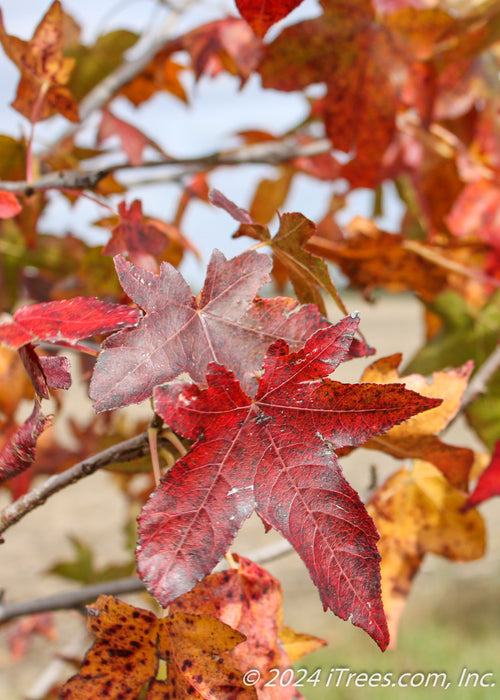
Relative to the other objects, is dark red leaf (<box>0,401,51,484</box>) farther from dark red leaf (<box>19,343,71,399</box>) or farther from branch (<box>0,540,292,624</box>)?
branch (<box>0,540,292,624</box>)

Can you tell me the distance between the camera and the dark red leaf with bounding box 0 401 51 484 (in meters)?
0.33

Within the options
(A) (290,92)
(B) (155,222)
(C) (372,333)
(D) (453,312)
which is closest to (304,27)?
(A) (290,92)

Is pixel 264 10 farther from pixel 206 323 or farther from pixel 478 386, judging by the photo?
pixel 478 386

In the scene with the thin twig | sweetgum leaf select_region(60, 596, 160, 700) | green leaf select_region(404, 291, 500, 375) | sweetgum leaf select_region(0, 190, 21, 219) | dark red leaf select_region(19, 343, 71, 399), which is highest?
sweetgum leaf select_region(0, 190, 21, 219)

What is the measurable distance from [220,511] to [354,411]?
87mm

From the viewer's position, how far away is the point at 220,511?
12.8 inches

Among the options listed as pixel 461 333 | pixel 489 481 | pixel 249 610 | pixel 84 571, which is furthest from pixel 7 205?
pixel 84 571

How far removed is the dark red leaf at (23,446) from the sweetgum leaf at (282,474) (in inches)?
2.6

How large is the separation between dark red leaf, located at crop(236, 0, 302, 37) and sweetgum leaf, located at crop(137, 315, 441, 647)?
0.65ft

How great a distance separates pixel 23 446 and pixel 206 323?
0.12 metres

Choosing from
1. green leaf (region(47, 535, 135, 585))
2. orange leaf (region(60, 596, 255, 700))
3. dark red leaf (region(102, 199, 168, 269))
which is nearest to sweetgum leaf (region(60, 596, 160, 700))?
orange leaf (region(60, 596, 255, 700))

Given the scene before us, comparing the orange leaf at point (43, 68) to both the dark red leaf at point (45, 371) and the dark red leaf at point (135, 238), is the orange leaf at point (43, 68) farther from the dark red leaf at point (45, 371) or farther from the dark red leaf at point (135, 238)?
the dark red leaf at point (45, 371)

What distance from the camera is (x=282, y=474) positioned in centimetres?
34

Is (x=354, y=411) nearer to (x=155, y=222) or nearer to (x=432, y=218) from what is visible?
(x=155, y=222)
